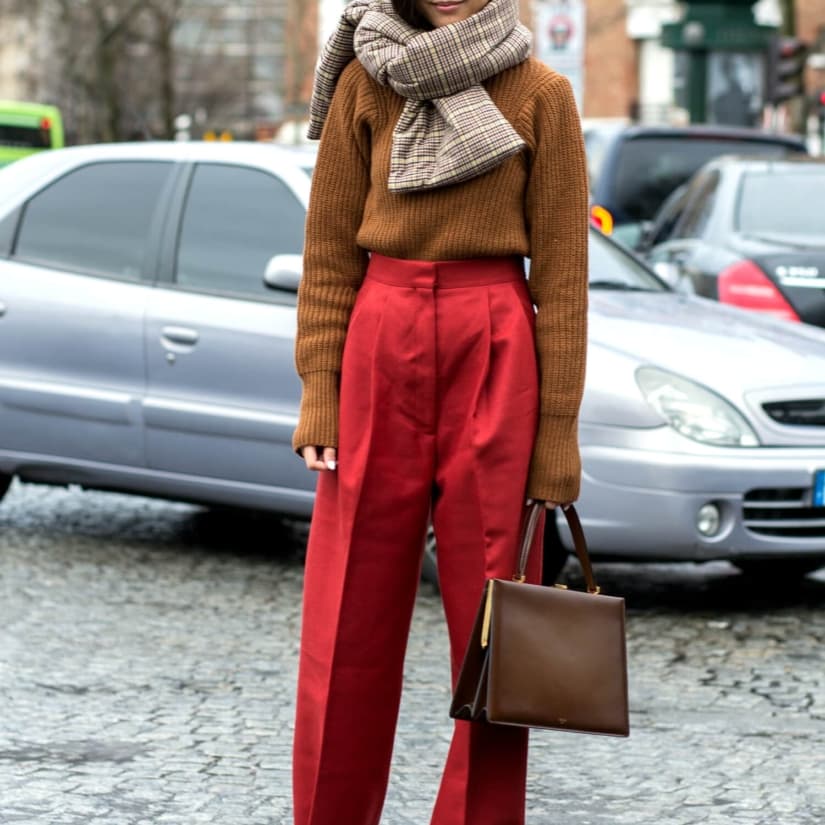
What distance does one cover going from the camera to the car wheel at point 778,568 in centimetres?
702

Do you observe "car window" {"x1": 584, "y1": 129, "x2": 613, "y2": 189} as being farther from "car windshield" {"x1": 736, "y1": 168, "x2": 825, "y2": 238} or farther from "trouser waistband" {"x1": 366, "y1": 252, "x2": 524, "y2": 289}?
"trouser waistband" {"x1": 366, "y1": 252, "x2": 524, "y2": 289}

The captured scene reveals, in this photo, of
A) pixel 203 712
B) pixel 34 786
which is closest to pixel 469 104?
pixel 34 786

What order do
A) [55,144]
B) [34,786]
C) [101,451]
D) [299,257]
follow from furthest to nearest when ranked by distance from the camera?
[55,144], [101,451], [299,257], [34,786]

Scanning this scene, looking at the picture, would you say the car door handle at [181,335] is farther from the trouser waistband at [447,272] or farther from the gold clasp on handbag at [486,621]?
the gold clasp on handbag at [486,621]

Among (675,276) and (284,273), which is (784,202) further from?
(284,273)

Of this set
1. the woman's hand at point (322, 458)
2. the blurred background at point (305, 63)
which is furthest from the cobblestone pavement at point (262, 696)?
the blurred background at point (305, 63)

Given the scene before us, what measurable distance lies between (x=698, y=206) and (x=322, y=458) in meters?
7.31

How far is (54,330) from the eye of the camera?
23.8 feet

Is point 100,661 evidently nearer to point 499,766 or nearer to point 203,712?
point 203,712

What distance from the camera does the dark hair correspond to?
342cm

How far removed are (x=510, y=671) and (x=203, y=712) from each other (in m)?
1.89

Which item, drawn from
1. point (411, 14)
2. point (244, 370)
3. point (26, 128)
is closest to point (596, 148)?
point (244, 370)

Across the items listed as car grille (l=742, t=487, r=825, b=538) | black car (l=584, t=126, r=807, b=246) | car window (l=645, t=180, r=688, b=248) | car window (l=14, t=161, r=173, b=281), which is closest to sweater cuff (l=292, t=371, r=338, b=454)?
car grille (l=742, t=487, r=825, b=538)

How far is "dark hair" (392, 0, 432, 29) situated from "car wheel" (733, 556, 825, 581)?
3.92 meters
